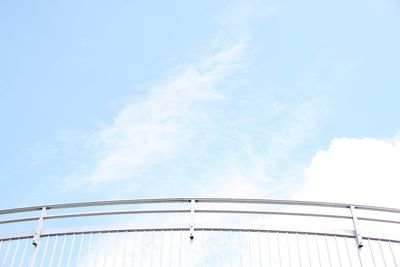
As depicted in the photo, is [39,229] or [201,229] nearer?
[201,229]

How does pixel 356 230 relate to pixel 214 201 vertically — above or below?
below

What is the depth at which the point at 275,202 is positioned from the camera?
8500 millimetres

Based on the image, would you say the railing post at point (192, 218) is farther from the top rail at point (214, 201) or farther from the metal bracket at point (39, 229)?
the metal bracket at point (39, 229)

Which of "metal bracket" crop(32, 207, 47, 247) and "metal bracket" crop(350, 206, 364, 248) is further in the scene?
"metal bracket" crop(32, 207, 47, 247)

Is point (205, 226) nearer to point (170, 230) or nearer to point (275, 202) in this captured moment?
point (170, 230)

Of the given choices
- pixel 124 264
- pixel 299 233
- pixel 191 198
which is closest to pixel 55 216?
pixel 124 264

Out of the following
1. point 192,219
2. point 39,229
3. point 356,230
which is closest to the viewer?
point 356,230

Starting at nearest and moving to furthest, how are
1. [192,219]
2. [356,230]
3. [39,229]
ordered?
[356,230] → [192,219] → [39,229]

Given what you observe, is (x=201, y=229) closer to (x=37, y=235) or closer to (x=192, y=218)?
(x=192, y=218)

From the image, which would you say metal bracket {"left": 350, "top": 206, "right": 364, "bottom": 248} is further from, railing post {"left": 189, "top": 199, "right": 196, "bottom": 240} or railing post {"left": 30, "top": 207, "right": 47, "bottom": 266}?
railing post {"left": 30, "top": 207, "right": 47, "bottom": 266}

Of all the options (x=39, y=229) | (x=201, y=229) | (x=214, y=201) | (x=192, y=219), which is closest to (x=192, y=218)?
(x=192, y=219)

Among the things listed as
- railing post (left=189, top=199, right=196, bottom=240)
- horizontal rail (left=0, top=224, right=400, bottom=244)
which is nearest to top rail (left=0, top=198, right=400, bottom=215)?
railing post (left=189, top=199, right=196, bottom=240)

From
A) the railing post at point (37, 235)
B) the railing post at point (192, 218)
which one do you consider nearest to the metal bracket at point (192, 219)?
the railing post at point (192, 218)

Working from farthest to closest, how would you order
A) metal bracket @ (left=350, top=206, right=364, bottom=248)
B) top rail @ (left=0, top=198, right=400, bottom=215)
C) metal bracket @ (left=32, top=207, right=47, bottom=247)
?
top rail @ (left=0, top=198, right=400, bottom=215) → metal bracket @ (left=32, top=207, right=47, bottom=247) → metal bracket @ (left=350, top=206, right=364, bottom=248)
